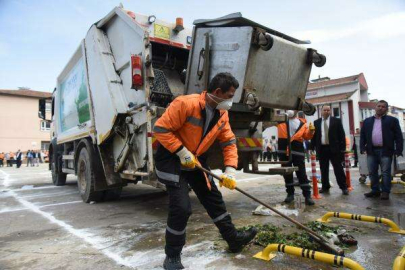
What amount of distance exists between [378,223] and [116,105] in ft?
12.5

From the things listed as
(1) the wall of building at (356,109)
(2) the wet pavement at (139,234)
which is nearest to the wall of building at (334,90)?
(1) the wall of building at (356,109)

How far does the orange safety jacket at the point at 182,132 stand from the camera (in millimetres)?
2570

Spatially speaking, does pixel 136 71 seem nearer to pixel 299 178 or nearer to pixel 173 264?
pixel 173 264

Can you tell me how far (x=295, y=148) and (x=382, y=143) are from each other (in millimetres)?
1513

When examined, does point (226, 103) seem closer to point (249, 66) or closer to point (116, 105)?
point (249, 66)

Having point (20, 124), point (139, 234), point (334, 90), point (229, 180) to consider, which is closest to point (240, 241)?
point (229, 180)

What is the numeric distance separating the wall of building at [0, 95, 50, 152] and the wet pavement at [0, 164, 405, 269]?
111 ft

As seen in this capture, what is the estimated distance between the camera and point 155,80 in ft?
14.4

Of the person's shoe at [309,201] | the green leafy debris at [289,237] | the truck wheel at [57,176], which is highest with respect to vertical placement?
the truck wheel at [57,176]

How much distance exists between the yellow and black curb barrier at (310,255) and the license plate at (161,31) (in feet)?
10.9

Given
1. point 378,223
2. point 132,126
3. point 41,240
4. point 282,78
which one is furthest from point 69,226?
point 378,223

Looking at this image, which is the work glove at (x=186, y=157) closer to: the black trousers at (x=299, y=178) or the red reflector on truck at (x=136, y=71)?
the red reflector on truck at (x=136, y=71)

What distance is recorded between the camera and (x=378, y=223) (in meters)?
3.75

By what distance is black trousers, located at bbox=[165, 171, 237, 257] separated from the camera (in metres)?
2.55
